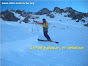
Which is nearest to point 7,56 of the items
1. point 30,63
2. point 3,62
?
point 3,62

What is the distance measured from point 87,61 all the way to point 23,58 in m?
3.38

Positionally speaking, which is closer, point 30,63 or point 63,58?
point 30,63

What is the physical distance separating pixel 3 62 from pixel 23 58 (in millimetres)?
941

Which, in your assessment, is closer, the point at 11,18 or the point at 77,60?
the point at 77,60

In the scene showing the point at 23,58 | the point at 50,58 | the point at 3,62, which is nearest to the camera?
the point at 3,62

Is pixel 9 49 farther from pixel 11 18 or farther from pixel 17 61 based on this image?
pixel 11 18

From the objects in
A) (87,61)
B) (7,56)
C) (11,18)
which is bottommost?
(87,61)

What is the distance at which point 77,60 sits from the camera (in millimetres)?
5164

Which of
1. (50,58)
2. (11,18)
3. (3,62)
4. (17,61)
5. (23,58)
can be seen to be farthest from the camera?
(11,18)

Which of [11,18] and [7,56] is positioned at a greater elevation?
[11,18]

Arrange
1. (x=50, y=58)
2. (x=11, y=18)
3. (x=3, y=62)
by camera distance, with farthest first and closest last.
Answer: (x=11, y=18), (x=50, y=58), (x=3, y=62)

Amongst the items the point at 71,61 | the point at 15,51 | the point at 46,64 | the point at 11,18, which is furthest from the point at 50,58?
the point at 11,18

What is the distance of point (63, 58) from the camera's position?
5.27 m

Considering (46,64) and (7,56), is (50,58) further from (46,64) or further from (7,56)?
(7,56)
